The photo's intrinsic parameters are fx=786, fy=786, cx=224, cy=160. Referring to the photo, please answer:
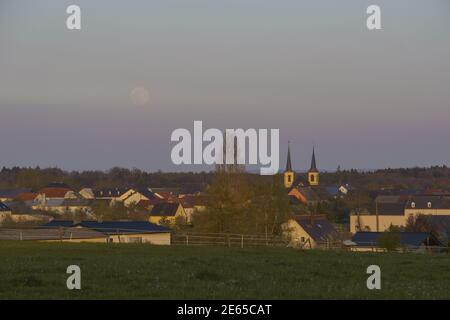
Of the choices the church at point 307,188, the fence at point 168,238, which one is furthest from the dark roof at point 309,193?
the fence at point 168,238

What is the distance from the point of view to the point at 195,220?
48938mm

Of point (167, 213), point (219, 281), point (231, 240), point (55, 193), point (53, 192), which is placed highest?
point (219, 281)

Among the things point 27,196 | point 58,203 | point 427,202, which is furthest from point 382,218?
point 27,196

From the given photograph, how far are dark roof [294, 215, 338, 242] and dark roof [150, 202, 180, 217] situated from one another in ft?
62.2

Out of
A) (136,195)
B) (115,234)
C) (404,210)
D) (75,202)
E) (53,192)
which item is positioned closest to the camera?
(115,234)

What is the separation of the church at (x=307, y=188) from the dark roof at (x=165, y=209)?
26873mm

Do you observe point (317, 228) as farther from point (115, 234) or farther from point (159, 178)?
point (159, 178)

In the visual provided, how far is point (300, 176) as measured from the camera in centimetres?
17512

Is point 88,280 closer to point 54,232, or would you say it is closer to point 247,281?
point 247,281

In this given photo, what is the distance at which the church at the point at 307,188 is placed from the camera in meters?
128

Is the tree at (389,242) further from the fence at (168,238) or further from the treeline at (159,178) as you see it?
the treeline at (159,178)

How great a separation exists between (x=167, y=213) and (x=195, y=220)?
4228 cm
